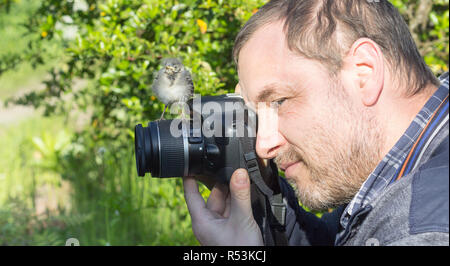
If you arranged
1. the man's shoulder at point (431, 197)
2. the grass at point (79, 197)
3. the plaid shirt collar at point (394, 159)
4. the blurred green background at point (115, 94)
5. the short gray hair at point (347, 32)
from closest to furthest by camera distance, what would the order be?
the man's shoulder at point (431, 197) → the plaid shirt collar at point (394, 159) → the short gray hair at point (347, 32) → the blurred green background at point (115, 94) → the grass at point (79, 197)

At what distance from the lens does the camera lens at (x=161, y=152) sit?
5.20 ft

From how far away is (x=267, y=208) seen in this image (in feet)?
5.57

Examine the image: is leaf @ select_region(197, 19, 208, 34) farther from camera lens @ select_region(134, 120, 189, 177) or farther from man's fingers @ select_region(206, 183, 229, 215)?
man's fingers @ select_region(206, 183, 229, 215)

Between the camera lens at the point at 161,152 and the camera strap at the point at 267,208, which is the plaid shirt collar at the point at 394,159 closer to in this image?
the camera strap at the point at 267,208

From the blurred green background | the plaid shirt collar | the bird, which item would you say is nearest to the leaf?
the blurred green background

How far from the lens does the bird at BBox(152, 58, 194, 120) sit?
2078 millimetres

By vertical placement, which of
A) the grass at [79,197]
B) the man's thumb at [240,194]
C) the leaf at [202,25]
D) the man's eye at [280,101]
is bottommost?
the grass at [79,197]

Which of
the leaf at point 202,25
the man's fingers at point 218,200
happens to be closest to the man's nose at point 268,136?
A: the man's fingers at point 218,200

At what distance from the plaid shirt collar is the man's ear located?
14 cm

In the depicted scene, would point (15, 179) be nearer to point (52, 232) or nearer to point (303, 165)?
point (52, 232)

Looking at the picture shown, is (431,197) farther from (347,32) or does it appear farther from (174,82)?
(174,82)

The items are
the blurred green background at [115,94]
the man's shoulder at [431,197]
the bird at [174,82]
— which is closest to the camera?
the man's shoulder at [431,197]

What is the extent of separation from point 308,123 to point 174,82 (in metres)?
0.89

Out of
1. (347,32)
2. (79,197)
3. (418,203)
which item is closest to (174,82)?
(347,32)
